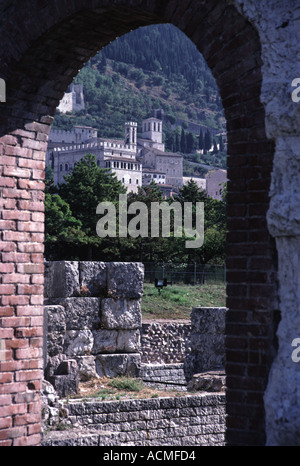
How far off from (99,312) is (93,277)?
0.54 m

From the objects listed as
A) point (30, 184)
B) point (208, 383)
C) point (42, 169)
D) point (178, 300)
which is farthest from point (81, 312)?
point (178, 300)

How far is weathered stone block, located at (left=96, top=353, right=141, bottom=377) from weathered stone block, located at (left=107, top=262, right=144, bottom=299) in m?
0.88

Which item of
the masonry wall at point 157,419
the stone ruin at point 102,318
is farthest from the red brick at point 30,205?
the stone ruin at point 102,318

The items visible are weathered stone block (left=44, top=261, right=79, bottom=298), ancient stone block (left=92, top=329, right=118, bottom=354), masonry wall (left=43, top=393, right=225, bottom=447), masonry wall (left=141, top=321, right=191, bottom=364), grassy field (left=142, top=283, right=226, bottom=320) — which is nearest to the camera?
masonry wall (left=43, top=393, right=225, bottom=447)

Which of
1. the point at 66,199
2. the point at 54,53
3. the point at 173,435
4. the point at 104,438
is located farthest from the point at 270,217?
the point at 66,199

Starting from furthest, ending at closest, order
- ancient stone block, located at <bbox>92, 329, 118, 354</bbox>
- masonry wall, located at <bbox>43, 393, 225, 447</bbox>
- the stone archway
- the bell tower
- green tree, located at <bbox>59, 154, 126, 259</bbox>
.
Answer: the bell tower
green tree, located at <bbox>59, 154, 126, 259</bbox>
ancient stone block, located at <bbox>92, 329, 118, 354</bbox>
masonry wall, located at <bbox>43, 393, 225, 447</bbox>
the stone archway

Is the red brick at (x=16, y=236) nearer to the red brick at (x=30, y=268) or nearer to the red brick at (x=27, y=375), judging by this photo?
the red brick at (x=30, y=268)

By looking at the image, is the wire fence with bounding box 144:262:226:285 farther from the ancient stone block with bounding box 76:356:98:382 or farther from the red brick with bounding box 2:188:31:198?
the red brick with bounding box 2:188:31:198

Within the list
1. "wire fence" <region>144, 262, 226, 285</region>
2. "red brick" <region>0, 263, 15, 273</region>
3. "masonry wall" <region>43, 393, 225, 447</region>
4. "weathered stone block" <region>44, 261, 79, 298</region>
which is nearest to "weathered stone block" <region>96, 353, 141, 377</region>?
"weathered stone block" <region>44, 261, 79, 298</region>

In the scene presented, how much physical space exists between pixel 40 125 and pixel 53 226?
140 feet

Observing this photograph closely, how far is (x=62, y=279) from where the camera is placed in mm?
10328

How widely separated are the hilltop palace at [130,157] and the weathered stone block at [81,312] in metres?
106

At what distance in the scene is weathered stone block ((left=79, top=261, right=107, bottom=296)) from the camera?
10534mm

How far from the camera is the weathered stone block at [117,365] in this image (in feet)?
34.9
